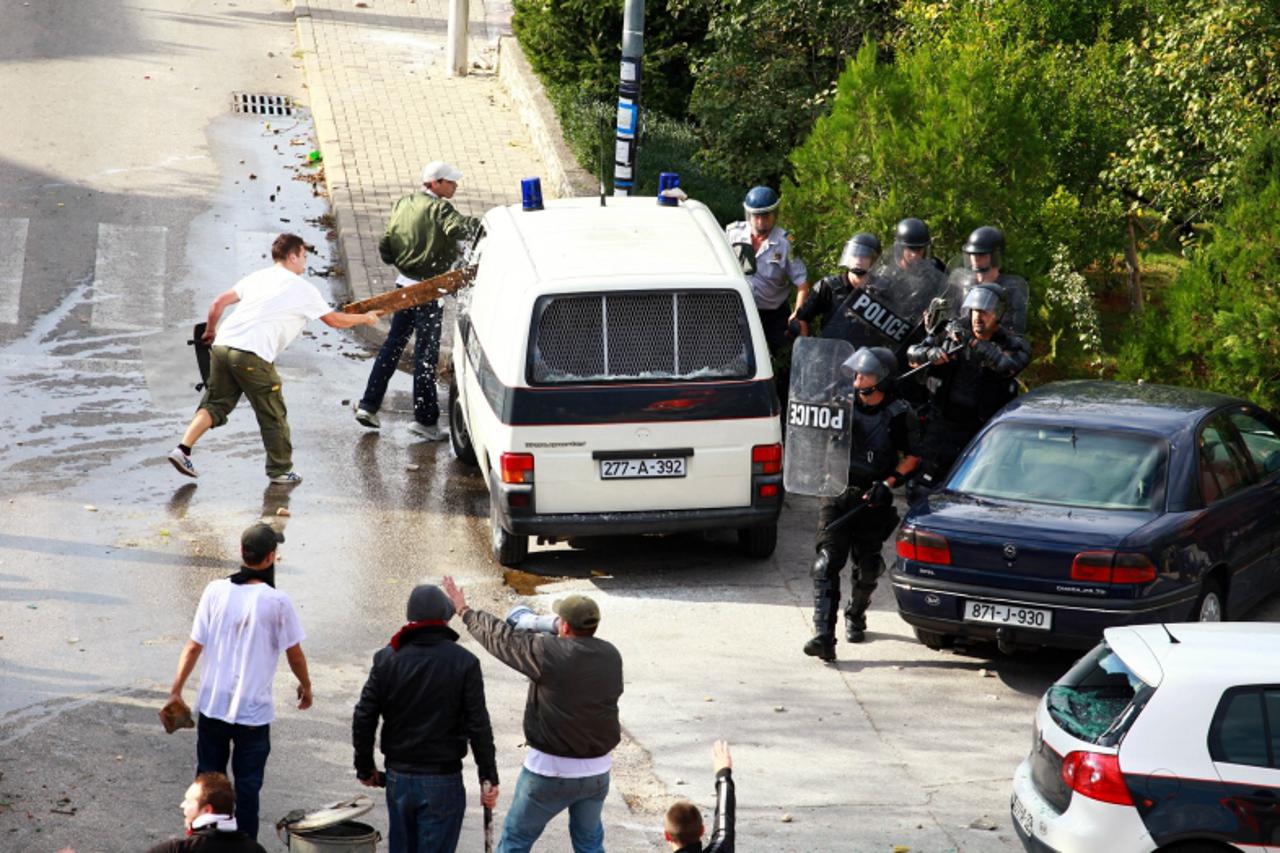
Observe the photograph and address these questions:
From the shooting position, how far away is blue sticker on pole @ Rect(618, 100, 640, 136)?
16188 millimetres

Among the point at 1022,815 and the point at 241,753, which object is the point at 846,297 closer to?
the point at 1022,815

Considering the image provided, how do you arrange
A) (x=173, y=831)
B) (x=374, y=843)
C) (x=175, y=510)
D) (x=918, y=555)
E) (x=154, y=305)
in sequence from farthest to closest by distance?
1. (x=154, y=305)
2. (x=175, y=510)
3. (x=918, y=555)
4. (x=173, y=831)
5. (x=374, y=843)

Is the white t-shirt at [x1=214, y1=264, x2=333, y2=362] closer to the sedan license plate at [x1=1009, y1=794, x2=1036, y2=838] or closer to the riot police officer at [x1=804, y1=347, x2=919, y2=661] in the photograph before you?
the riot police officer at [x1=804, y1=347, x2=919, y2=661]

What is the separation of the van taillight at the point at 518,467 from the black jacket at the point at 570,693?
3968mm

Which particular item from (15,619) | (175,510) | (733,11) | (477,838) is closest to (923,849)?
(477,838)

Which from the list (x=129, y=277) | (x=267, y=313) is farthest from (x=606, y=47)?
(x=267, y=313)

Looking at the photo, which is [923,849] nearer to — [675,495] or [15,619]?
[675,495]

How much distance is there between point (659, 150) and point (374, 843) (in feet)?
42.8

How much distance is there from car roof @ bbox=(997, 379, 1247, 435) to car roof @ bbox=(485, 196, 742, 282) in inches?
79.9

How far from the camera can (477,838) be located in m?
8.38

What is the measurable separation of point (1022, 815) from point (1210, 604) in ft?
9.92

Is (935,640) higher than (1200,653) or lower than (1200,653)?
lower

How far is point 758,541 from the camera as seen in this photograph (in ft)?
39.5

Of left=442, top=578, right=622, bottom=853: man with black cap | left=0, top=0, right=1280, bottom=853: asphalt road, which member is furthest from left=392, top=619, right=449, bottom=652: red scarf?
left=0, top=0, right=1280, bottom=853: asphalt road
